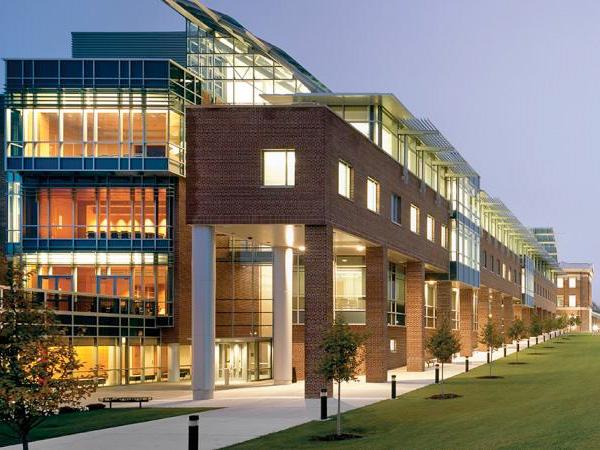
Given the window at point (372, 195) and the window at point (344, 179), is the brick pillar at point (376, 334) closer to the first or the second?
the window at point (372, 195)

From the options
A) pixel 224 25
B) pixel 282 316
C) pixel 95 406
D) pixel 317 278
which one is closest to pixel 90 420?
pixel 95 406

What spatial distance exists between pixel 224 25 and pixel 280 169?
24944mm

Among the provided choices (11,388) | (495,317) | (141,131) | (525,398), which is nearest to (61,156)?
(141,131)

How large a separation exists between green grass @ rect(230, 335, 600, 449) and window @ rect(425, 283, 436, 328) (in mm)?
23871

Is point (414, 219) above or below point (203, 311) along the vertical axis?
above

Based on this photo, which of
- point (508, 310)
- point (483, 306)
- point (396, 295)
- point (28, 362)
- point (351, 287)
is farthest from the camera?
point (508, 310)

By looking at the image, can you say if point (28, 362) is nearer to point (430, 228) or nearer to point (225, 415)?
point (225, 415)

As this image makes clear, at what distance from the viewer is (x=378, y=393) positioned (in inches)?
1510

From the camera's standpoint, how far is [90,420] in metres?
29.0

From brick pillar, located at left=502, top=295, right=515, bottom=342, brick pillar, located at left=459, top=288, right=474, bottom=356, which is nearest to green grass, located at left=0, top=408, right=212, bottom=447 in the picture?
brick pillar, located at left=459, top=288, right=474, bottom=356

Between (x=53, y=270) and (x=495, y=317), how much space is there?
55.6m

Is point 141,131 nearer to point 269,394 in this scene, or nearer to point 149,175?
point 149,175

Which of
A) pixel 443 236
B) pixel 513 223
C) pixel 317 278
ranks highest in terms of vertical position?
pixel 513 223

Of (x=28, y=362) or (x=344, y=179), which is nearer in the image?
(x=28, y=362)
